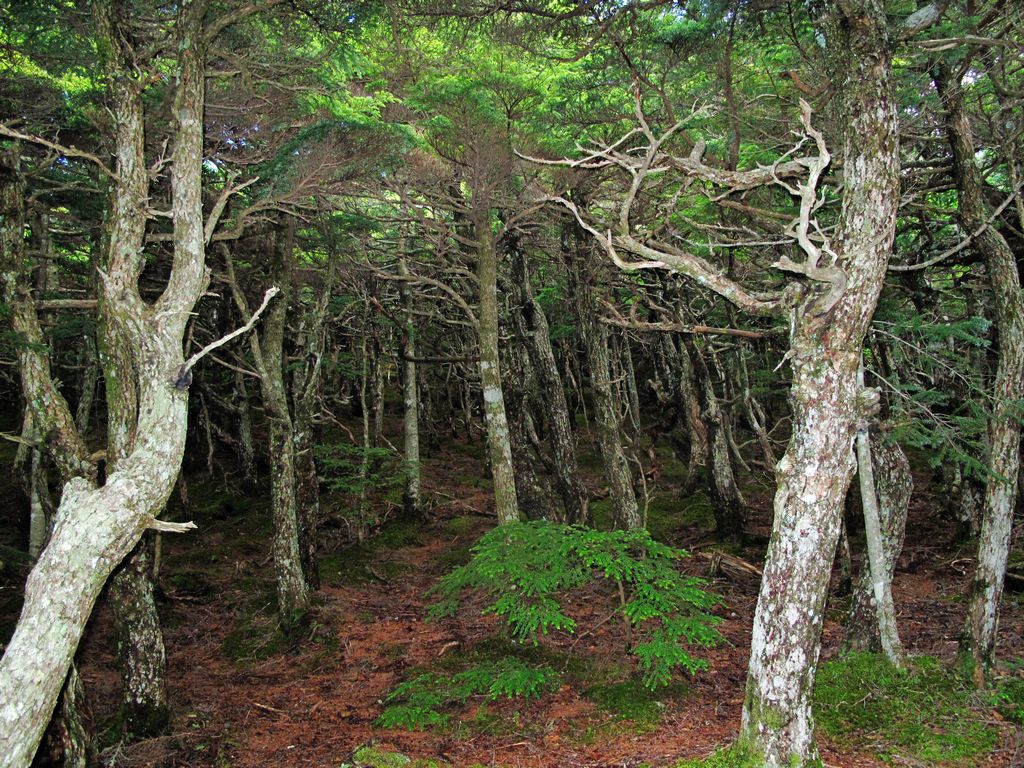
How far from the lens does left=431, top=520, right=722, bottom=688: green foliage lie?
6.43 metres

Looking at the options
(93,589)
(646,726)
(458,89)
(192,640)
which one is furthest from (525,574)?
(192,640)

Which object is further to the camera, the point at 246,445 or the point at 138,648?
the point at 246,445

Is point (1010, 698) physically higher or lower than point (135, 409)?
lower

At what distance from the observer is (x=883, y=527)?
8.08 meters

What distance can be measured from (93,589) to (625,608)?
4.63m

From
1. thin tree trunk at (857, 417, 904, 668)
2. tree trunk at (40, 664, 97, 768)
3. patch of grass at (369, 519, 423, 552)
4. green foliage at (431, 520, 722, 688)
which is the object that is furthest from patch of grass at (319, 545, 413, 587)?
thin tree trunk at (857, 417, 904, 668)

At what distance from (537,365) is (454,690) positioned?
7935mm

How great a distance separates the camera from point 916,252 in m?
10.4

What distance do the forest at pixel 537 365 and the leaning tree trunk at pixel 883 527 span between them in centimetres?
6

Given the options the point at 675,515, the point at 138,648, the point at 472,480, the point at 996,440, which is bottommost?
the point at 675,515

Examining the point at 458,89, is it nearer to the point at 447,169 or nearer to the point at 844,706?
the point at 447,169

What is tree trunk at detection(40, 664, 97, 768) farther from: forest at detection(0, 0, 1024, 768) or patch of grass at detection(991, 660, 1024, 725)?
patch of grass at detection(991, 660, 1024, 725)

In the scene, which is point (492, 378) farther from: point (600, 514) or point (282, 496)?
point (600, 514)

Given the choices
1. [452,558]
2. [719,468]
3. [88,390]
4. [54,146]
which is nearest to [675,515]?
[719,468]
